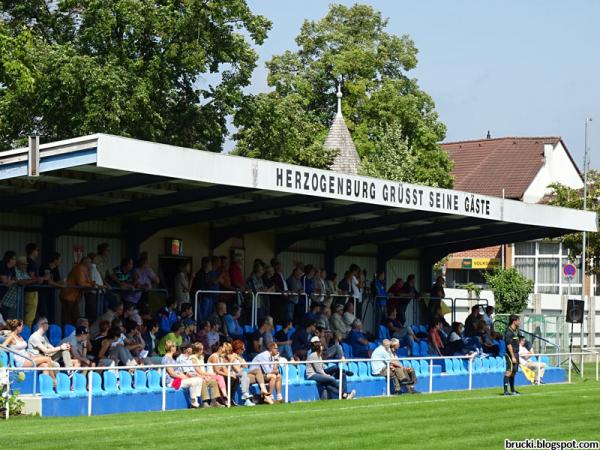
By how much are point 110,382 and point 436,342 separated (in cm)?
1239

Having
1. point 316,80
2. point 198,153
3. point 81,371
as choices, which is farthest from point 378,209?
point 316,80

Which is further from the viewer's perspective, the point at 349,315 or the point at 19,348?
the point at 349,315

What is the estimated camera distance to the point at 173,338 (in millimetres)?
22047

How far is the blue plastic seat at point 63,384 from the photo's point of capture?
1847cm

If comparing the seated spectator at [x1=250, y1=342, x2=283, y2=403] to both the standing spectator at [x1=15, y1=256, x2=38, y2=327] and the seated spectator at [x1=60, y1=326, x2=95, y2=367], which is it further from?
the standing spectator at [x1=15, y1=256, x2=38, y2=327]

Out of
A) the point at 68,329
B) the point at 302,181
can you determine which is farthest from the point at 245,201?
the point at 68,329

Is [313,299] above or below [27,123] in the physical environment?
below

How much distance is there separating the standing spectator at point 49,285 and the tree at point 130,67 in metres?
11.4

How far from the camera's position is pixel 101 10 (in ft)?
122

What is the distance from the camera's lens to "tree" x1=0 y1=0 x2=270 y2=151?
35.6 m

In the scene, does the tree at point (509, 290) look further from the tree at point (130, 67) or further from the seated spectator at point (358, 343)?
the seated spectator at point (358, 343)

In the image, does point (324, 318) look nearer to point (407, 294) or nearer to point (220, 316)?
point (220, 316)

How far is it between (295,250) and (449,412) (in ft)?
38.0

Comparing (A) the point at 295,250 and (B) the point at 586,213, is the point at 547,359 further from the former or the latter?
(A) the point at 295,250
